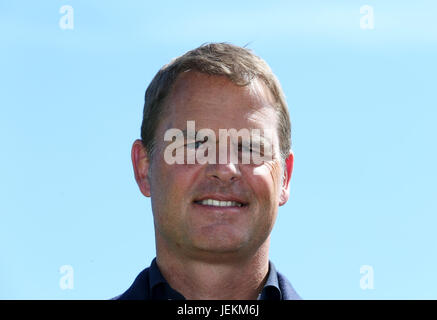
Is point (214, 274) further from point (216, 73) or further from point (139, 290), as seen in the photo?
point (216, 73)

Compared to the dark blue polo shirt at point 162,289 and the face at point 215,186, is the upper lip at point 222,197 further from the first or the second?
the dark blue polo shirt at point 162,289

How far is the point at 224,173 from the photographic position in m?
4.74

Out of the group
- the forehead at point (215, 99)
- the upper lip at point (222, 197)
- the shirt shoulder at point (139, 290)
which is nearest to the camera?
the upper lip at point (222, 197)

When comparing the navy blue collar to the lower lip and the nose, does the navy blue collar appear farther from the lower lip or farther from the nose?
the nose

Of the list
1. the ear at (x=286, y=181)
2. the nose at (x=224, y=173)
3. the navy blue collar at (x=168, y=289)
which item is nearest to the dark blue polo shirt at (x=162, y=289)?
the navy blue collar at (x=168, y=289)

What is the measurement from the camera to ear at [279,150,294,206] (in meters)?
5.23

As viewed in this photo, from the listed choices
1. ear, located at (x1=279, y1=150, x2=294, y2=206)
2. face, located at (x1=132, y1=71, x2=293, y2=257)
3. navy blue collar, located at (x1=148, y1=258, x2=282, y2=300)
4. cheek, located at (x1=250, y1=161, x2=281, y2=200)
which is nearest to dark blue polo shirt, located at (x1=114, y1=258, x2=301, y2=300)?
navy blue collar, located at (x1=148, y1=258, x2=282, y2=300)

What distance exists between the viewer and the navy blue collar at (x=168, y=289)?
Answer: 498 centimetres

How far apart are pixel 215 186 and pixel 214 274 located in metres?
0.58

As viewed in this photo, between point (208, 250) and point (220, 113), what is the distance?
0.84 m
